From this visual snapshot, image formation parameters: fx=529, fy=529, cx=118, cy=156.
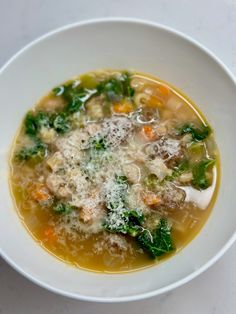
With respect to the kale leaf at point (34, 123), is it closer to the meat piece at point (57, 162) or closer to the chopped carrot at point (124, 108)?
the meat piece at point (57, 162)

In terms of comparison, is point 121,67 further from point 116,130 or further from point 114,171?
point 114,171

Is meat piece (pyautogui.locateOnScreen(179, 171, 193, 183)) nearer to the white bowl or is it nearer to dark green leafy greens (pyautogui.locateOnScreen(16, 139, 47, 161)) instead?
the white bowl

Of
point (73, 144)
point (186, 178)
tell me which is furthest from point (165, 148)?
point (73, 144)

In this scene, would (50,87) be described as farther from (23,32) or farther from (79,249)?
(79,249)

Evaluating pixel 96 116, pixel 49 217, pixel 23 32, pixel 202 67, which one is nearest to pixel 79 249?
pixel 49 217

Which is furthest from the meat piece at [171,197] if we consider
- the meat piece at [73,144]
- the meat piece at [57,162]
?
the meat piece at [57,162]

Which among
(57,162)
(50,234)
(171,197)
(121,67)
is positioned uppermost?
(121,67)
